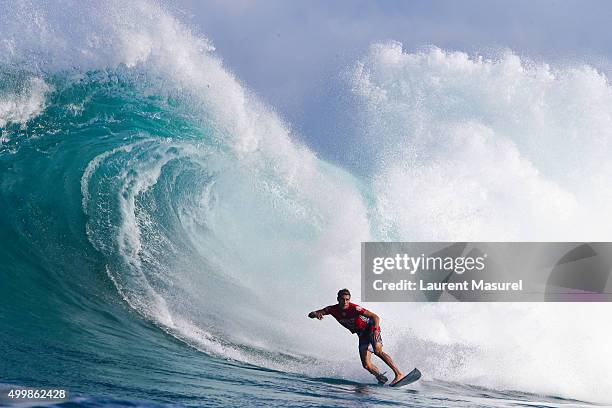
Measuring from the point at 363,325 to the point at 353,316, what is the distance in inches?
7.3

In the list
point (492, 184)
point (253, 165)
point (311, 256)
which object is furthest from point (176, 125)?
point (492, 184)

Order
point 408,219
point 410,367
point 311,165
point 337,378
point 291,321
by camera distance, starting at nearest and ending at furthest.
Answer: point 337,378
point 410,367
point 291,321
point 311,165
point 408,219

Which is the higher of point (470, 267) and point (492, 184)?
point (492, 184)

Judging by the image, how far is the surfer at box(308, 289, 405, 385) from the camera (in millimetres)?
7215

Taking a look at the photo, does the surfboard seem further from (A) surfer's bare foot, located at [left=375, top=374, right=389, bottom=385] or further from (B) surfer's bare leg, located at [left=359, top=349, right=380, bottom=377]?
(B) surfer's bare leg, located at [left=359, top=349, right=380, bottom=377]

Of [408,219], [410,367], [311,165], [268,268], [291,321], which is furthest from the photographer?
[408,219]

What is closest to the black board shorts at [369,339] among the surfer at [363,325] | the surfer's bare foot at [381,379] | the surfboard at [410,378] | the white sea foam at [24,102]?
the surfer at [363,325]

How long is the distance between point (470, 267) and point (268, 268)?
4597 mm

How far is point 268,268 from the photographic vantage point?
11.7 m

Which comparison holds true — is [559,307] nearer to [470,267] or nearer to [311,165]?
[470,267]

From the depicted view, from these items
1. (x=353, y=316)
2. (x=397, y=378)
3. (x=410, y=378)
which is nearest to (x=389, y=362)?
(x=397, y=378)

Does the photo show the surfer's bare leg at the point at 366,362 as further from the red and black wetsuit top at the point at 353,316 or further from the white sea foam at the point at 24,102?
the white sea foam at the point at 24,102

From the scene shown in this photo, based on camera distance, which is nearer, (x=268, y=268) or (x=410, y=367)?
(x=410, y=367)

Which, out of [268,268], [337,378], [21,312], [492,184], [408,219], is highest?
[492,184]
